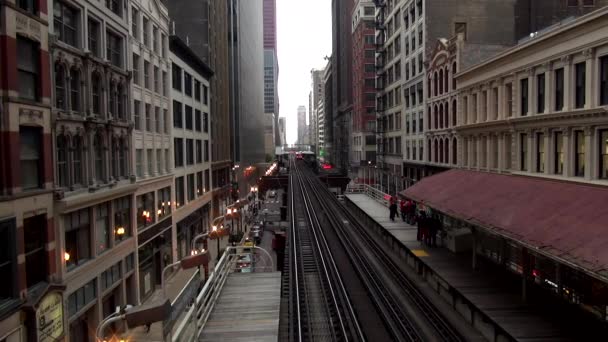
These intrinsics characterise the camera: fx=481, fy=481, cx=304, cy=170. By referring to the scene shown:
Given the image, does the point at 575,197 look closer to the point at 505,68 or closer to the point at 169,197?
the point at 505,68

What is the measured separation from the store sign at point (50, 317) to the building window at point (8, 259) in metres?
1.56

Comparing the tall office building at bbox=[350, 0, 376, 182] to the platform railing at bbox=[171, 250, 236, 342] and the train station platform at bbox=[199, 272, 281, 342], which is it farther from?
the platform railing at bbox=[171, 250, 236, 342]

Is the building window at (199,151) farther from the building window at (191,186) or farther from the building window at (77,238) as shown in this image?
the building window at (77,238)

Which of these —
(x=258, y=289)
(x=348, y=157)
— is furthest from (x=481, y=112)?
(x=348, y=157)

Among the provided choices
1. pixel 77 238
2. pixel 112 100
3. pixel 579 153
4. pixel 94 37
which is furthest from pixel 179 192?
pixel 579 153

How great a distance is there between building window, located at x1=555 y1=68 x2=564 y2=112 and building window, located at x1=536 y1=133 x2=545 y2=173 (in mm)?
2039

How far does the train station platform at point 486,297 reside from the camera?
16469mm

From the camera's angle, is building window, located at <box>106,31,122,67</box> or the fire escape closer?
building window, located at <box>106,31,122,67</box>

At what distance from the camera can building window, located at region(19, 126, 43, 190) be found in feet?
52.4

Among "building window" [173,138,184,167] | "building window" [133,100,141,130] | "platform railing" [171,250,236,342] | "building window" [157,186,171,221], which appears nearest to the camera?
"platform railing" [171,250,236,342]

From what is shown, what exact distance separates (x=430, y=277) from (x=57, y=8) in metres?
21.2

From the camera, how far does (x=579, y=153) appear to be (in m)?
21.8

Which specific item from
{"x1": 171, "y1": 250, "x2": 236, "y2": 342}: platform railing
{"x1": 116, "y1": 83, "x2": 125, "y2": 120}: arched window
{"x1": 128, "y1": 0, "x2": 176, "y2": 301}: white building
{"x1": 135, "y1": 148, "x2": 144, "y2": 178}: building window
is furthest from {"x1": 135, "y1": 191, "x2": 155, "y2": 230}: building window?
{"x1": 171, "y1": 250, "x2": 236, "y2": 342}: platform railing

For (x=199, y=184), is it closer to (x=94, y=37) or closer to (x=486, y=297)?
(x=94, y=37)
